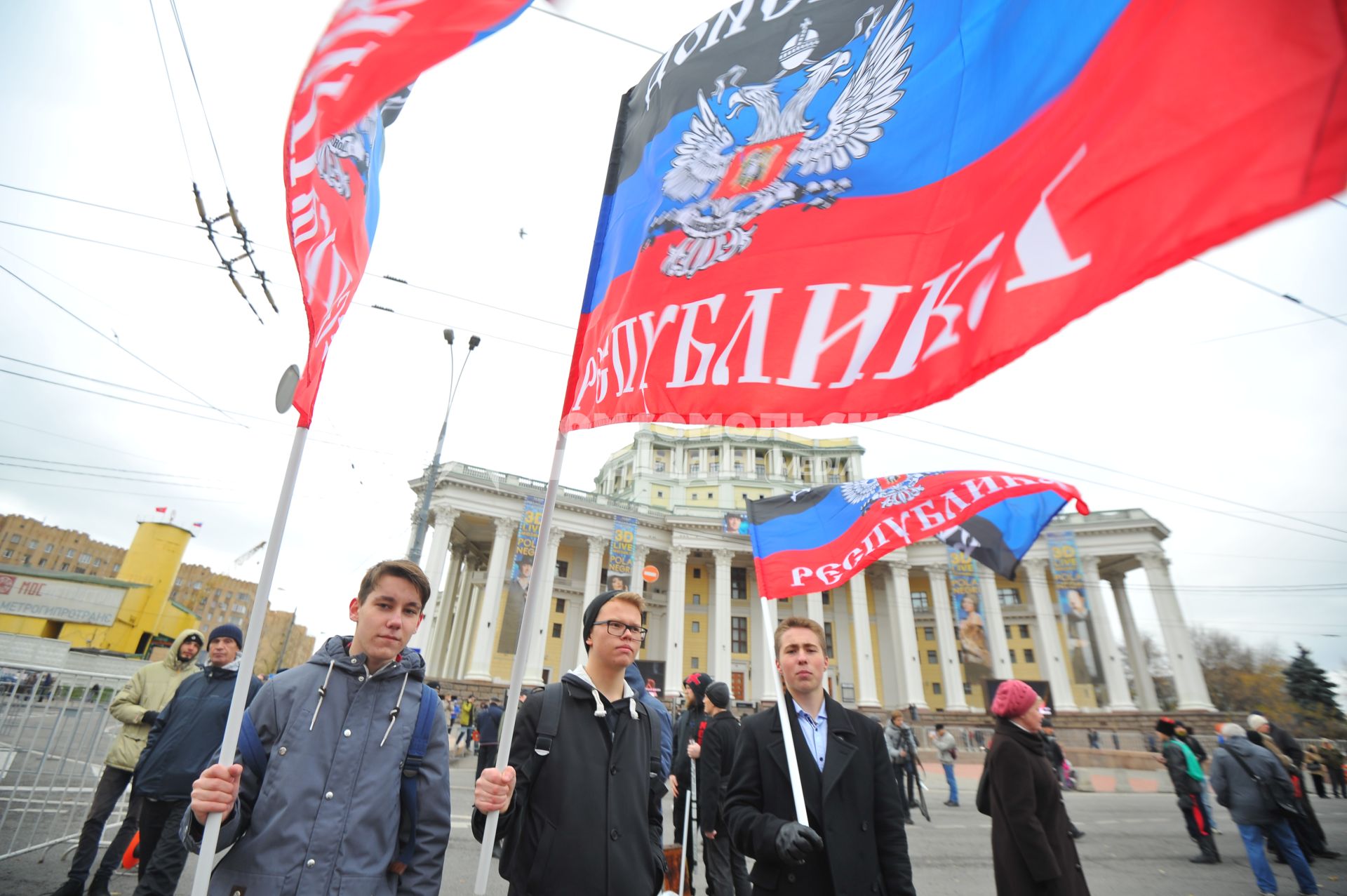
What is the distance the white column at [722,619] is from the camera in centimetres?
4094

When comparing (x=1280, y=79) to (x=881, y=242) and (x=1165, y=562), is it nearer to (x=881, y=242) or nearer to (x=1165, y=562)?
(x=881, y=242)

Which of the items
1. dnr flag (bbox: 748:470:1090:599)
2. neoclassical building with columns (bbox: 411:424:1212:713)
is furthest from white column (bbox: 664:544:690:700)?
dnr flag (bbox: 748:470:1090:599)

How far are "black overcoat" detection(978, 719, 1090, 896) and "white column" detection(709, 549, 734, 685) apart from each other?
38114 millimetres

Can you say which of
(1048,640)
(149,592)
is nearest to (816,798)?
(149,592)

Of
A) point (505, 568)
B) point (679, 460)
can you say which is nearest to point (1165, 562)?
point (679, 460)

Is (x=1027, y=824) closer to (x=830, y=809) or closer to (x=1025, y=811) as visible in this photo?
(x=1025, y=811)

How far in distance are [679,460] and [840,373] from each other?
51.7 metres

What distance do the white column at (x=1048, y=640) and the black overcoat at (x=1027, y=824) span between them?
134 feet

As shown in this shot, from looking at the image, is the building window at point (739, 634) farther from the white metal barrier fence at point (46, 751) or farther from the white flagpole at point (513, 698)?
the white flagpole at point (513, 698)

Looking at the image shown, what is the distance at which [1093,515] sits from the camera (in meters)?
43.2

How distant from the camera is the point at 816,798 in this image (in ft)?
8.95

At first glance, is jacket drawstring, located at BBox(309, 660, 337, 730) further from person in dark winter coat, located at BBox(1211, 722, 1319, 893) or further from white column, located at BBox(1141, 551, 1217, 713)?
white column, located at BBox(1141, 551, 1217, 713)

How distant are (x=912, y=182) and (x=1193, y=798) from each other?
32.1ft

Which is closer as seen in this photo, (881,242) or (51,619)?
(881,242)
